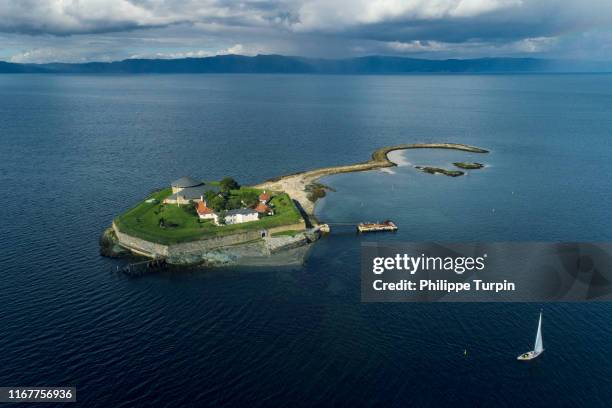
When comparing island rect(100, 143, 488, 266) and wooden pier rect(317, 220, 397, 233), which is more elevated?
island rect(100, 143, 488, 266)

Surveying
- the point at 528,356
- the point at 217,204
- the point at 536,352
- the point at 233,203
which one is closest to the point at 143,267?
the point at 217,204

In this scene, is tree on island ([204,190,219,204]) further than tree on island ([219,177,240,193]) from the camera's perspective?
No

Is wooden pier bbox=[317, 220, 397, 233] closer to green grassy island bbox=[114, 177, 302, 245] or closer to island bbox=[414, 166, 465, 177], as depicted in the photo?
green grassy island bbox=[114, 177, 302, 245]

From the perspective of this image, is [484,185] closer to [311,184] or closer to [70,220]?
[311,184]

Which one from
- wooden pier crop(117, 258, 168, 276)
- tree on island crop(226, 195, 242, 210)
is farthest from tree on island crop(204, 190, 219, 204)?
wooden pier crop(117, 258, 168, 276)

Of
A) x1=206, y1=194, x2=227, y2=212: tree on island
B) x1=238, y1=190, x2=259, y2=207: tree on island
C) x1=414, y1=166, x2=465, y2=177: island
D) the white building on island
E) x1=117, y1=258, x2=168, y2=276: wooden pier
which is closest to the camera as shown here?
x1=117, y1=258, x2=168, y2=276: wooden pier

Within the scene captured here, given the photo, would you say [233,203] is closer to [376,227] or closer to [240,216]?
[240,216]
